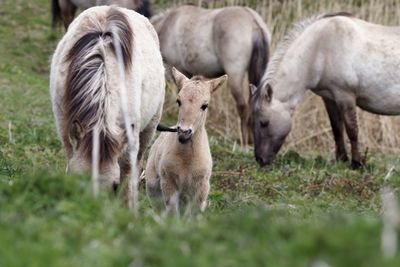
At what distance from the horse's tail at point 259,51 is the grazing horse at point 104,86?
667 cm

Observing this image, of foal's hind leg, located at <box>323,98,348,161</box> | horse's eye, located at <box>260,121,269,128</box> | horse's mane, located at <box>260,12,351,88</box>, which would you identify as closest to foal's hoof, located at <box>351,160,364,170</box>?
foal's hind leg, located at <box>323,98,348,161</box>

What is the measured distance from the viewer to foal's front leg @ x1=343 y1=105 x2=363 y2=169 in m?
11.2

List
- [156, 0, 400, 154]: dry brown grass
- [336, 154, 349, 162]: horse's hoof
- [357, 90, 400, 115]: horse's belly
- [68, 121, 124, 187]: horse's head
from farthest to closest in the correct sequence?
1. [156, 0, 400, 154]: dry brown grass
2. [336, 154, 349, 162]: horse's hoof
3. [357, 90, 400, 115]: horse's belly
4. [68, 121, 124, 187]: horse's head

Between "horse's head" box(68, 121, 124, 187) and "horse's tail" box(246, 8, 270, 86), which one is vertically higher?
"horse's head" box(68, 121, 124, 187)

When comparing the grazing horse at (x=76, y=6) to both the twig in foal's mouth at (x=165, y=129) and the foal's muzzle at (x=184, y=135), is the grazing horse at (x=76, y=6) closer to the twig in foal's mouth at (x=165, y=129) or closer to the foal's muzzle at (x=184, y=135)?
the twig in foal's mouth at (x=165, y=129)

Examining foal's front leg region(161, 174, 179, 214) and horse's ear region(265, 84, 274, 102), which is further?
horse's ear region(265, 84, 274, 102)

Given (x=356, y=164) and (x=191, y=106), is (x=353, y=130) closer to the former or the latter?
(x=356, y=164)

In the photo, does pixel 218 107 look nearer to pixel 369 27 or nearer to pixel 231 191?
pixel 369 27

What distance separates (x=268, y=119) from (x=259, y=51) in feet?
6.94

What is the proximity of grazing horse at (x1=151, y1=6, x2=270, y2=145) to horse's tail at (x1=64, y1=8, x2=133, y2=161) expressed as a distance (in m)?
7.32

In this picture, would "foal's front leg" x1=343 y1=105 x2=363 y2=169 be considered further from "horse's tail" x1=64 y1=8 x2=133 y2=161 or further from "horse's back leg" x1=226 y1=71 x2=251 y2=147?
"horse's tail" x1=64 y1=8 x2=133 y2=161

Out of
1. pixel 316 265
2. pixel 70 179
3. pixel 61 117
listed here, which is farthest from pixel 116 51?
pixel 316 265

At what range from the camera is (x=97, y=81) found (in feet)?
17.8

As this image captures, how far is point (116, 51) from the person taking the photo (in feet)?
18.6
